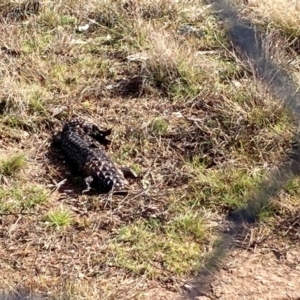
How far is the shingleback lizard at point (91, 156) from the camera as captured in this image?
3705 millimetres

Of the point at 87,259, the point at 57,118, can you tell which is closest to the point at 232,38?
the point at 57,118

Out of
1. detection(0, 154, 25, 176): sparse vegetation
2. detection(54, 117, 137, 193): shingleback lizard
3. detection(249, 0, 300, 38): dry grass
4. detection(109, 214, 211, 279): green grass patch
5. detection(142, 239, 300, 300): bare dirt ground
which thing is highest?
detection(249, 0, 300, 38): dry grass

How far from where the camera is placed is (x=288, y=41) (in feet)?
16.2

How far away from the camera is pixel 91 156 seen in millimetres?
3855

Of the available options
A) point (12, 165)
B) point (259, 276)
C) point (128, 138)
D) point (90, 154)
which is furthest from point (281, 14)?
point (259, 276)

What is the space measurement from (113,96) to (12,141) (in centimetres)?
76

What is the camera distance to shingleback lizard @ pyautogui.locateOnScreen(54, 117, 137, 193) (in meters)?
3.71

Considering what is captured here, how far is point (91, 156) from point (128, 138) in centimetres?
35

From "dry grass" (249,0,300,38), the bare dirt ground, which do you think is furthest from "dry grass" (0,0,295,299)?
"dry grass" (249,0,300,38)

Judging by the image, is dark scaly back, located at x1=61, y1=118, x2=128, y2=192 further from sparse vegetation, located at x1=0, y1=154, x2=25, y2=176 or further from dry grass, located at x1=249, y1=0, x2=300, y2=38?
dry grass, located at x1=249, y1=0, x2=300, y2=38

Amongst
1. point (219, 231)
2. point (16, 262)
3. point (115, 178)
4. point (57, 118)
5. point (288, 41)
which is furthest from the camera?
point (288, 41)

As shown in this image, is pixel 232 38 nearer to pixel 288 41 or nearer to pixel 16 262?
pixel 288 41

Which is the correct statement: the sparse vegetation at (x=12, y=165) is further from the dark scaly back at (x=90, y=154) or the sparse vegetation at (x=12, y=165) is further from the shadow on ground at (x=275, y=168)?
the shadow on ground at (x=275, y=168)

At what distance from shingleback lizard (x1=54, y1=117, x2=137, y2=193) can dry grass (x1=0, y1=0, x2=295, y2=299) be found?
2.6 inches
